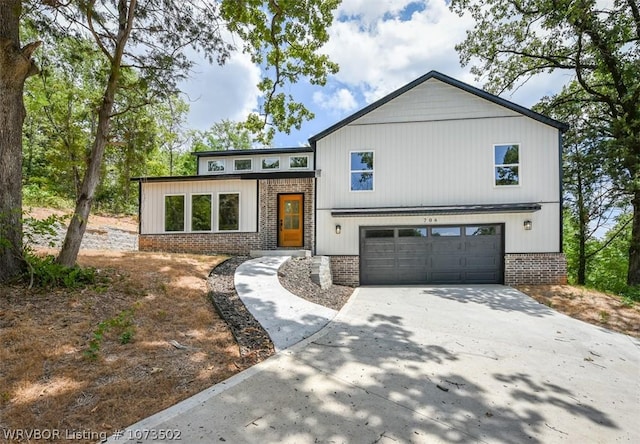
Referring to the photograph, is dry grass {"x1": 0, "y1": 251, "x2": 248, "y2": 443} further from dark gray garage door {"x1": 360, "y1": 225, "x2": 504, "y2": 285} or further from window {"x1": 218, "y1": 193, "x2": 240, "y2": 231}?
dark gray garage door {"x1": 360, "y1": 225, "x2": 504, "y2": 285}

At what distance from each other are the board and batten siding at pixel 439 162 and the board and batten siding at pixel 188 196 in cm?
283

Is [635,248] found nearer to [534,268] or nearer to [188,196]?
[534,268]

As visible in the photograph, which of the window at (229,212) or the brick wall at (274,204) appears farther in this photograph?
the window at (229,212)

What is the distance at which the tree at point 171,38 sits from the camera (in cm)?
598

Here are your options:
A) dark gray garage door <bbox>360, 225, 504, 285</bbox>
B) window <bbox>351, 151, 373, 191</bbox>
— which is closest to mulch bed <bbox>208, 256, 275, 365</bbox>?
dark gray garage door <bbox>360, 225, 504, 285</bbox>

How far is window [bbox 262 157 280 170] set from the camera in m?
13.8

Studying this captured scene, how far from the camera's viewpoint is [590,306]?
7.46m

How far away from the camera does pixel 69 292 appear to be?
5039 millimetres

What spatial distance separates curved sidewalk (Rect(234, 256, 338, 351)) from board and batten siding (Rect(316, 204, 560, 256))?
2.79 meters

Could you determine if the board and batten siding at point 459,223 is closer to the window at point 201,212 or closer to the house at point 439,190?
the house at point 439,190

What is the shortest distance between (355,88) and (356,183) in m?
6.97

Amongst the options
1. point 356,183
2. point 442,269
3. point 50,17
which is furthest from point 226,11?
point 442,269

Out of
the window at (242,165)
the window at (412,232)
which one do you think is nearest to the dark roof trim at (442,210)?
the window at (412,232)

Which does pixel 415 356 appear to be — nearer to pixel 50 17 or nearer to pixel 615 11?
pixel 50 17
